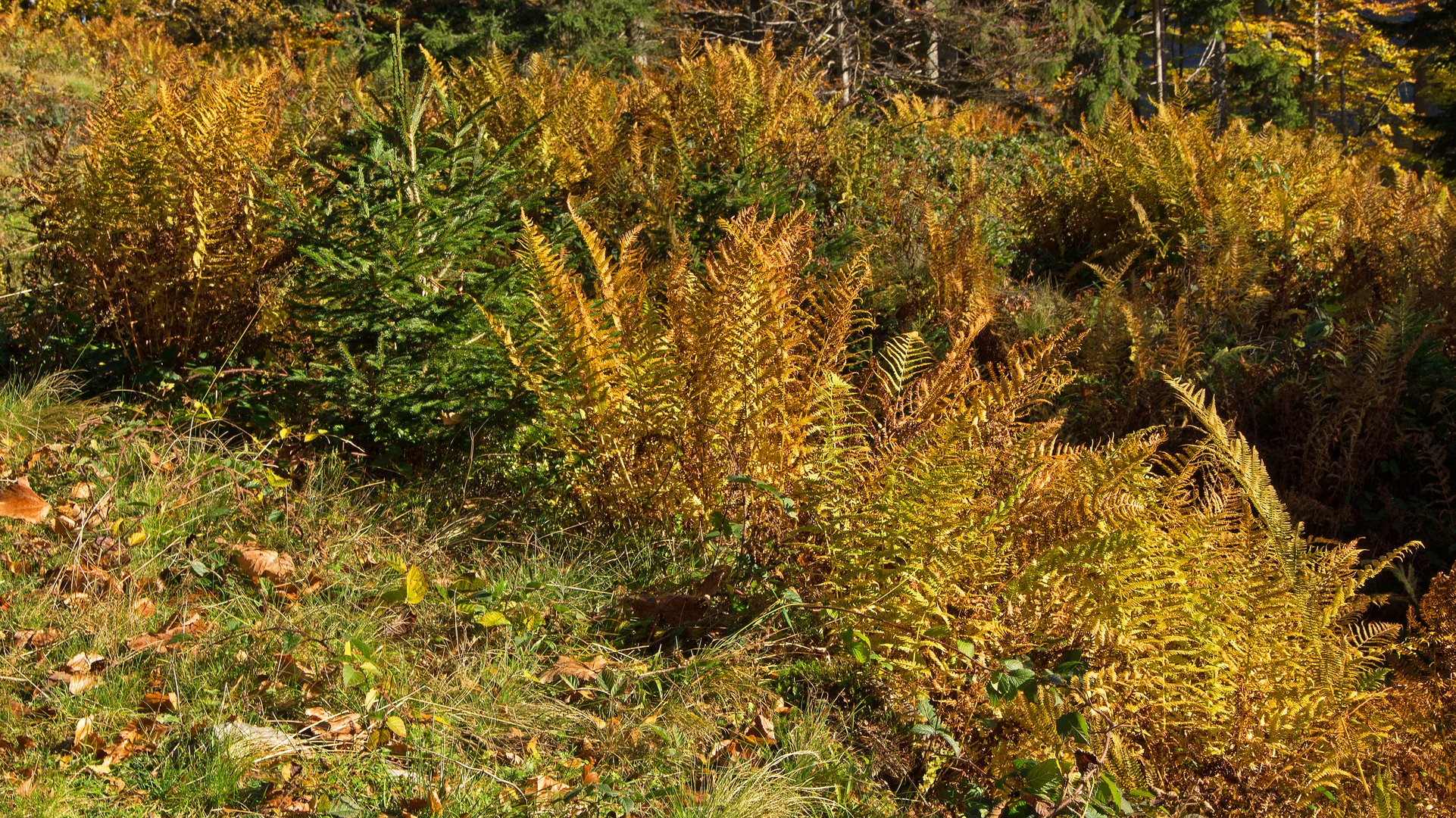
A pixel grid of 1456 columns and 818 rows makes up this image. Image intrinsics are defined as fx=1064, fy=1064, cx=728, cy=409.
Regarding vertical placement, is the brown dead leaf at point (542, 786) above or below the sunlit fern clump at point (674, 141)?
below

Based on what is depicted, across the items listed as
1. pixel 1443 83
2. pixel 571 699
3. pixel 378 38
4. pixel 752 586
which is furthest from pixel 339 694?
pixel 1443 83

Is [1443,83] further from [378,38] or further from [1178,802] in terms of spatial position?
[1178,802]

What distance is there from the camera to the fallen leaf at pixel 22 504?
304 cm

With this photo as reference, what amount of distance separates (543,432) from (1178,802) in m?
2.23

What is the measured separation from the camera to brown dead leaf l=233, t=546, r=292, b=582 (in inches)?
121

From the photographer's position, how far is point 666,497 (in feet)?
11.3

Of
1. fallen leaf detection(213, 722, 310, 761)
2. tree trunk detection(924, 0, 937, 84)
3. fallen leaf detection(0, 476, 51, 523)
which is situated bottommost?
tree trunk detection(924, 0, 937, 84)

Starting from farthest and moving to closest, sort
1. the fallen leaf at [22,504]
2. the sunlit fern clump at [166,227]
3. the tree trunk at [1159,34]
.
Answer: the tree trunk at [1159,34]
the sunlit fern clump at [166,227]
the fallen leaf at [22,504]

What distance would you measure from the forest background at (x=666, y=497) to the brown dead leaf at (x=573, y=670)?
0.02 m

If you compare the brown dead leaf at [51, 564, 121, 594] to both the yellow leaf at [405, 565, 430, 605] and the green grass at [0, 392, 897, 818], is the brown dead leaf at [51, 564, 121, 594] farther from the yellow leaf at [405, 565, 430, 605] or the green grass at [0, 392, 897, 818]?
the yellow leaf at [405, 565, 430, 605]

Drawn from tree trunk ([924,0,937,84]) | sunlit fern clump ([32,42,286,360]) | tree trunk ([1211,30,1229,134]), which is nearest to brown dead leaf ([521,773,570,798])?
sunlit fern clump ([32,42,286,360])

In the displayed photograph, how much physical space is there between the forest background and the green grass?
0.05ft

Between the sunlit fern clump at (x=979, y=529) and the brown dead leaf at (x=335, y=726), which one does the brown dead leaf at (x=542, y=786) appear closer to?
the brown dead leaf at (x=335, y=726)

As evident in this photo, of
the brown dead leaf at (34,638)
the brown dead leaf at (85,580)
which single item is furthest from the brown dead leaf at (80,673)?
the brown dead leaf at (85,580)
